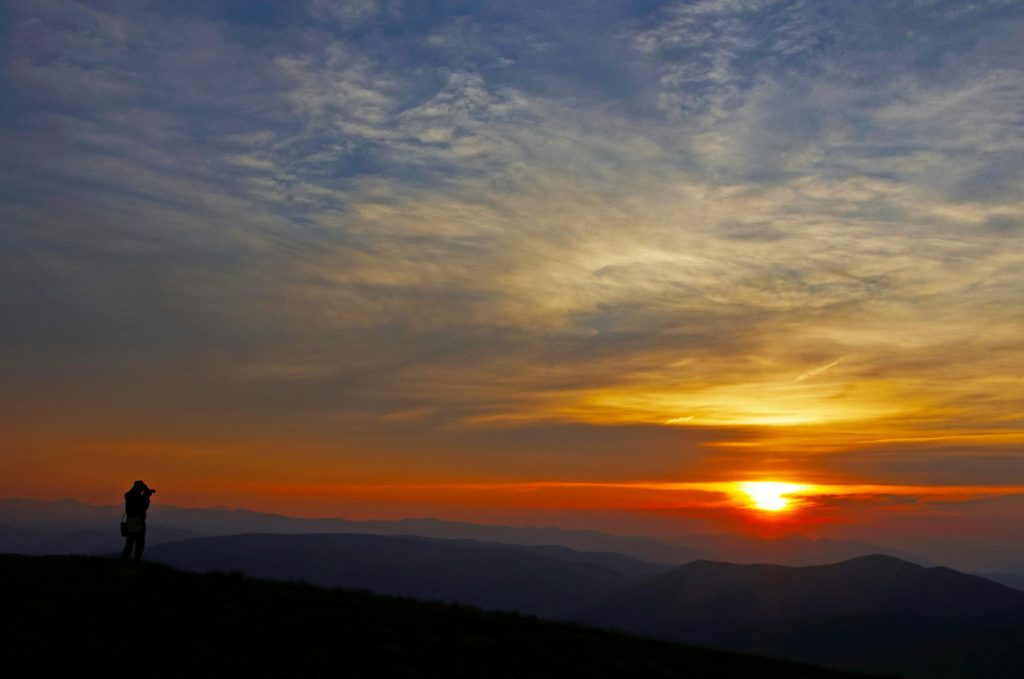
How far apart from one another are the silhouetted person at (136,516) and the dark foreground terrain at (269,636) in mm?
973

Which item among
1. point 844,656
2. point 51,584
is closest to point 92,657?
point 51,584

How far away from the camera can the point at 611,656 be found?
22.0 metres

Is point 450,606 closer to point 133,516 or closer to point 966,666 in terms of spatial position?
point 133,516

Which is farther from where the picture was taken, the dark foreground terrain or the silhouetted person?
the silhouetted person

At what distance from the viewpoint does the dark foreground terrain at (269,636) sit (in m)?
17.5

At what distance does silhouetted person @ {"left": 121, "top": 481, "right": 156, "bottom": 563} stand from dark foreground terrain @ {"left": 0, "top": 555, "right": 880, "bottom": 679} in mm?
973

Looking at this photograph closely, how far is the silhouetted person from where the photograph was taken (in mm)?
27156

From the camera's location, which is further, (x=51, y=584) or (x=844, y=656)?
(x=844, y=656)

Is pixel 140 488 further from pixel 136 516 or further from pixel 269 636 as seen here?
pixel 269 636

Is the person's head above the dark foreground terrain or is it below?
above

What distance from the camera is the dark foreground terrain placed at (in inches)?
688

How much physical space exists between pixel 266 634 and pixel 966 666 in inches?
6502

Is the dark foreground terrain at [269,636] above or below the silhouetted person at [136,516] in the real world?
below

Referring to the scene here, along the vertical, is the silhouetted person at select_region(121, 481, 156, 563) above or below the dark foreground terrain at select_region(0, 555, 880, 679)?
above
